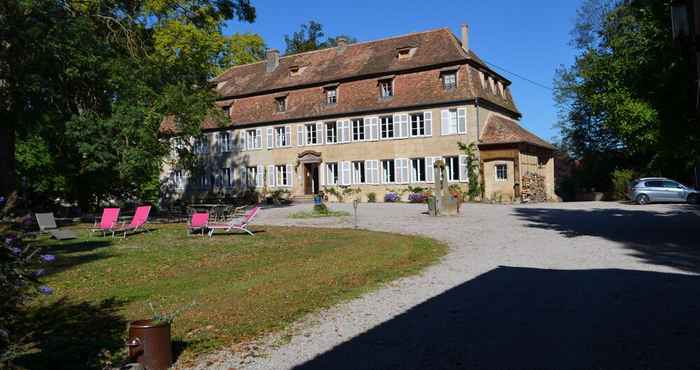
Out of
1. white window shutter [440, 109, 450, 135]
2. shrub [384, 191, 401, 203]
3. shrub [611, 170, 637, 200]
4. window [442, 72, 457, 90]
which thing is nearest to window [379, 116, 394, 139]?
white window shutter [440, 109, 450, 135]

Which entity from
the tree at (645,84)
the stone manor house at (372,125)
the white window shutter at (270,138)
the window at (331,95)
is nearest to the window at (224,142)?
the stone manor house at (372,125)

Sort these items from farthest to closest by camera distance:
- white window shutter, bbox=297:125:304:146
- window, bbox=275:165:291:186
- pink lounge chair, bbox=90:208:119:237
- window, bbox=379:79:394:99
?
window, bbox=275:165:291:186, white window shutter, bbox=297:125:304:146, window, bbox=379:79:394:99, pink lounge chair, bbox=90:208:119:237

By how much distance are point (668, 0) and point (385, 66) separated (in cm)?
2372

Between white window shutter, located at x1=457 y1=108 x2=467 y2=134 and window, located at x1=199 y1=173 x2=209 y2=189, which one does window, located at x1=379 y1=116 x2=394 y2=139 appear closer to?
white window shutter, located at x1=457 y1=108 x2=467 y2=134

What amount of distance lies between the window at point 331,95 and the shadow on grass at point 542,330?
29149 millimetres

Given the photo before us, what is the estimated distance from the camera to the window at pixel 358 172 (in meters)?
35.1

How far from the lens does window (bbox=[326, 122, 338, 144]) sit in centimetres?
3581

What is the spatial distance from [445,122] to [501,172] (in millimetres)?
4317

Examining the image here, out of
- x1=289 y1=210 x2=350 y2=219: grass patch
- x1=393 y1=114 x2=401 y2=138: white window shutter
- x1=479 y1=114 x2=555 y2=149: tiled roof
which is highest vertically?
x1=393 y1=114 x2=401 y2=138: white window shutter

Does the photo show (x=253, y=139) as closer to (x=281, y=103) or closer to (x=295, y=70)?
(x=281, y=103)

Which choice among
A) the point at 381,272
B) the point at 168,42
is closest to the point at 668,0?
the point at 381,272

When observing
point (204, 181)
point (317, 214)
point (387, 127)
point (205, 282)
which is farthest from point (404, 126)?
point (205, 282)

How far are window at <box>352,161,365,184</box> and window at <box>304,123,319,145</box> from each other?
3.41 meters

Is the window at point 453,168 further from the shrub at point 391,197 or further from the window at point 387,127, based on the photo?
the window at point 387,127
